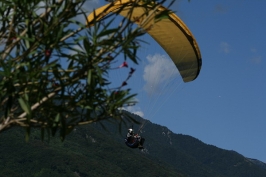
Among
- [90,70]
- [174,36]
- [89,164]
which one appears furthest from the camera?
[89,164]

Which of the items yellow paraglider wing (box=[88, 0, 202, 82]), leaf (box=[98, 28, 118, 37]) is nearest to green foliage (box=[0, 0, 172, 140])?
leaf (box=[98, 28, 118, 37])

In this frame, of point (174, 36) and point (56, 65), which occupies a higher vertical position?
point (174, 36)

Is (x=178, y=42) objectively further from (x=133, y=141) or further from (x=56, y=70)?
(x=56, y=70)

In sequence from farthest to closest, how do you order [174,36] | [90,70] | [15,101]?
1. [174,36]
2. [15,101]
3. [90,70]

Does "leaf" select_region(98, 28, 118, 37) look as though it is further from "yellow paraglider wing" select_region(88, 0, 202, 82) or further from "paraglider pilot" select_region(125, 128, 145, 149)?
"paraglider pilot" select_region(125, 128, 145, 149)

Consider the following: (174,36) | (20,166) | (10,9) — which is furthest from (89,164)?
(10,9)

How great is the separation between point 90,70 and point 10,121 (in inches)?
51.9

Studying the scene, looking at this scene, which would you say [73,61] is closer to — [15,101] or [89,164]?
[15,101]

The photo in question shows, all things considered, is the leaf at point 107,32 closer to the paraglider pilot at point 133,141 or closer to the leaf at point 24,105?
the leaf at point 24,105

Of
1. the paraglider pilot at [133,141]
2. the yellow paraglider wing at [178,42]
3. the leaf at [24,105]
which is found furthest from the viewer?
the paraglider pilot at [133,141]

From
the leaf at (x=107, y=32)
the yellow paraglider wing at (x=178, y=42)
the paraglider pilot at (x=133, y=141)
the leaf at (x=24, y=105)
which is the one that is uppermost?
the yellow paraglider wing at (x=178, y=42)

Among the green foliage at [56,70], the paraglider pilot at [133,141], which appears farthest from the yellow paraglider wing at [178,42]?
the green foliage at [56,70]

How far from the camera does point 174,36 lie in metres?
22.2

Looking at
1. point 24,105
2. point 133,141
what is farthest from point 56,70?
point 133,141
